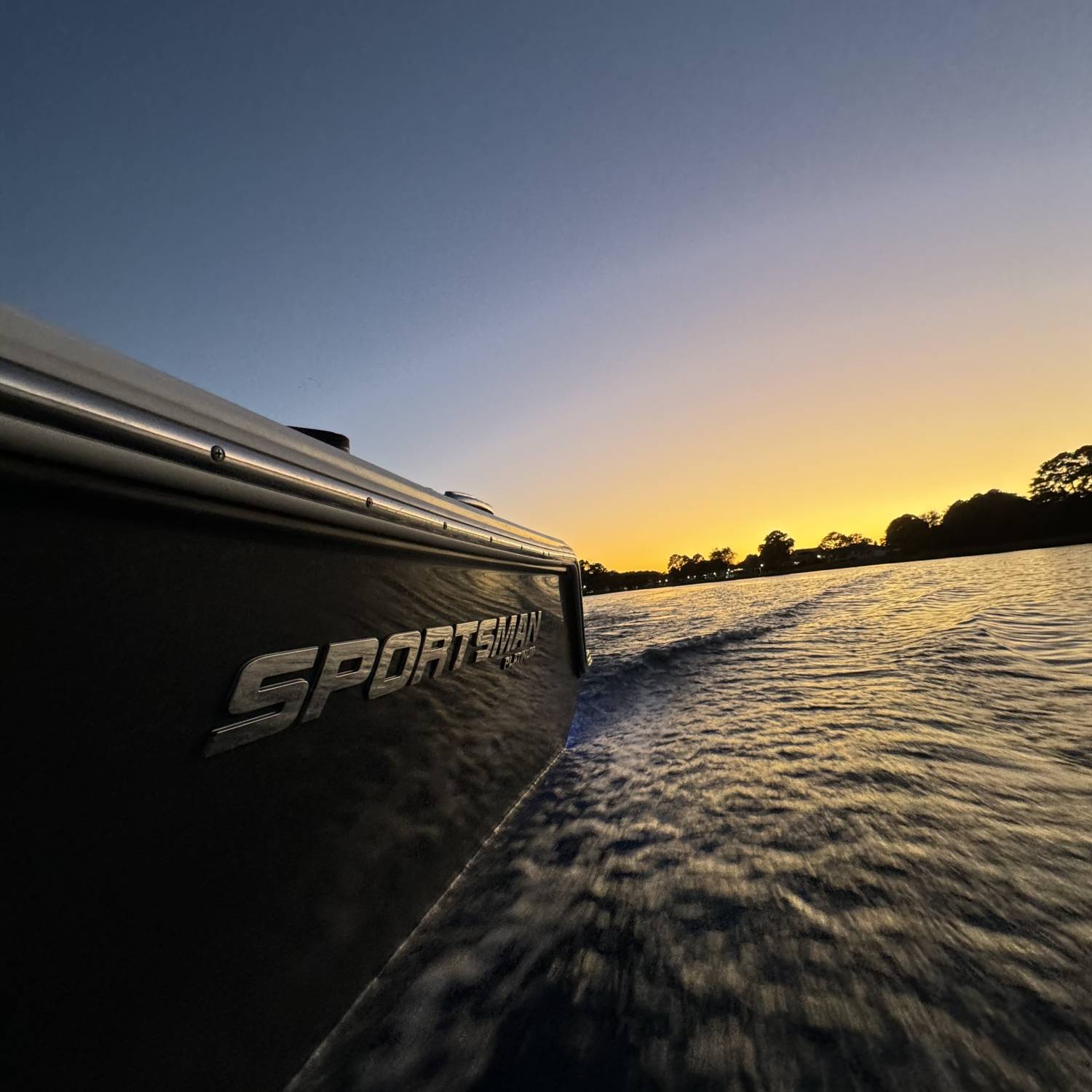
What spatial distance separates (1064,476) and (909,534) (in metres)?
15.8

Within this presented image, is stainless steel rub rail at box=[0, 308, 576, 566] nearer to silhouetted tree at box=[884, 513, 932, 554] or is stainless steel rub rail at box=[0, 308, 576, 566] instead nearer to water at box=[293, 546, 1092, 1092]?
water at box=[293, 546, 1092, 1092]

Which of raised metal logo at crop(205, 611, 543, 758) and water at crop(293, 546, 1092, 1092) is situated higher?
raised metal logo at crop(205, 611, 543, 758)

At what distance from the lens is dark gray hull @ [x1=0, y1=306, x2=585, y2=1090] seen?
2.20 ft

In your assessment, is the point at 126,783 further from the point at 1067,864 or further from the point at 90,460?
the point at 1067,864

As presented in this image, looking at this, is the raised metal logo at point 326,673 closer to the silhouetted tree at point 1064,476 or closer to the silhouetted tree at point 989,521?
the silhouetted tree at point 989,521

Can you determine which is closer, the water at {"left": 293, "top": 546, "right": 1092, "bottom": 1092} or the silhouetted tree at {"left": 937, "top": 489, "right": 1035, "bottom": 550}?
the water at {"left": 293, "top": 546, "right": 1092, "bottom": 1092}

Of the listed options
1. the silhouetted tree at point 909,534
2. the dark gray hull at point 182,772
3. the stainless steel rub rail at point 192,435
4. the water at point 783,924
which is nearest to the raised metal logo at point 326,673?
the dark gray hull at point 182,772

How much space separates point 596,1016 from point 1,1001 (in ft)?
3.83

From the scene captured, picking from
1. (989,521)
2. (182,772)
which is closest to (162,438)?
(182,772)


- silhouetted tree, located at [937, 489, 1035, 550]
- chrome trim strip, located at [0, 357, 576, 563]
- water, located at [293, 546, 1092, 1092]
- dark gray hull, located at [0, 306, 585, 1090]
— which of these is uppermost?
silhouetted tree, located at [937, 489, 1035, 550]

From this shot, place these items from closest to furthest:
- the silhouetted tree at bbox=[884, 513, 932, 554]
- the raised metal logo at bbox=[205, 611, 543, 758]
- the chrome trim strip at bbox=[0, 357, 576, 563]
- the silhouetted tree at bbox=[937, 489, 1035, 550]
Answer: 1. the chrome trim strip at bbox=[0, 357, 576, 563]
2. the raised metal logo at bbox=[205, 611, 543, 758]
3. the silhouetted tree at bbox=[937, 489, 1035, 550]
4. the silhouetted tree at bbox=[884, 513, 932, 554]

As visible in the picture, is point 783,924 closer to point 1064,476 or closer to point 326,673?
point 326,673

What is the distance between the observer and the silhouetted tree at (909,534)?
61.2 m

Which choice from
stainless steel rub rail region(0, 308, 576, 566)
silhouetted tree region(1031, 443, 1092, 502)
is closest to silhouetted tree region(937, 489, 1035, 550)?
silhouetted tree region(1031, 443, 1092, 502)
